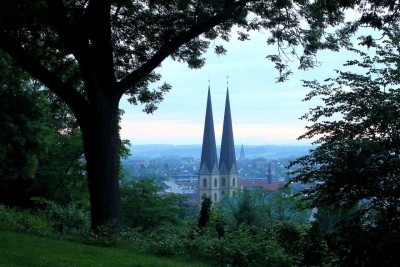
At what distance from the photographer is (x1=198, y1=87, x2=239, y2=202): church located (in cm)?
8438

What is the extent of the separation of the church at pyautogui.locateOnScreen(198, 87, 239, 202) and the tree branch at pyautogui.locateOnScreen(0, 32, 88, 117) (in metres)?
71.7

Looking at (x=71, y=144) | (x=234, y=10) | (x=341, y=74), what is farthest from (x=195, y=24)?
(x=71, y=144)

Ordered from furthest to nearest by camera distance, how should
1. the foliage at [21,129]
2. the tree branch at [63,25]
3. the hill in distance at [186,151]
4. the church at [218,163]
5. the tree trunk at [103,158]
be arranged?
the hill in distance at [186,151] → the church at [218,163] → the foliage at [21,129] → the tree trunk at [103,158] → the tree branch at [63,25]

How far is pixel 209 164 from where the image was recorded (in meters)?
89.0

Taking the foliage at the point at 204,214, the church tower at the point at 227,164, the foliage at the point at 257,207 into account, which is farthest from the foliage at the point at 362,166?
the church tower at the point at 227,164

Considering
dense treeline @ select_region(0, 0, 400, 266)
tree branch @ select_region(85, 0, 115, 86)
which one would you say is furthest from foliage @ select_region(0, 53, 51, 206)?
tree branch @ select_region(85, 0, 115, 86)

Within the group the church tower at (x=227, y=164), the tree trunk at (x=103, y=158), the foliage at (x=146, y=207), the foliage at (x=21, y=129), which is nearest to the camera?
the tree trunk at (x=103, y=158)

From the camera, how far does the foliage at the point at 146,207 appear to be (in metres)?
30.9

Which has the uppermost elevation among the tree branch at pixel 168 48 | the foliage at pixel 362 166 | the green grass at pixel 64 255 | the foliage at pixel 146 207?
the tree branch at pixel 168 48

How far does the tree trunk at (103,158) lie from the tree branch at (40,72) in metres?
0.31

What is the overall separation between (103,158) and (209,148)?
75.0 m

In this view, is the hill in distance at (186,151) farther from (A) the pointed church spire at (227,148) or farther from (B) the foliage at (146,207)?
(B) the foliage at (146,207)

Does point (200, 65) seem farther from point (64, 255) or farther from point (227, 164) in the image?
point (227, 164)

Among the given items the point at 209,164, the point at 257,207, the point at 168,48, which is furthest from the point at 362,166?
the point at 209,164
